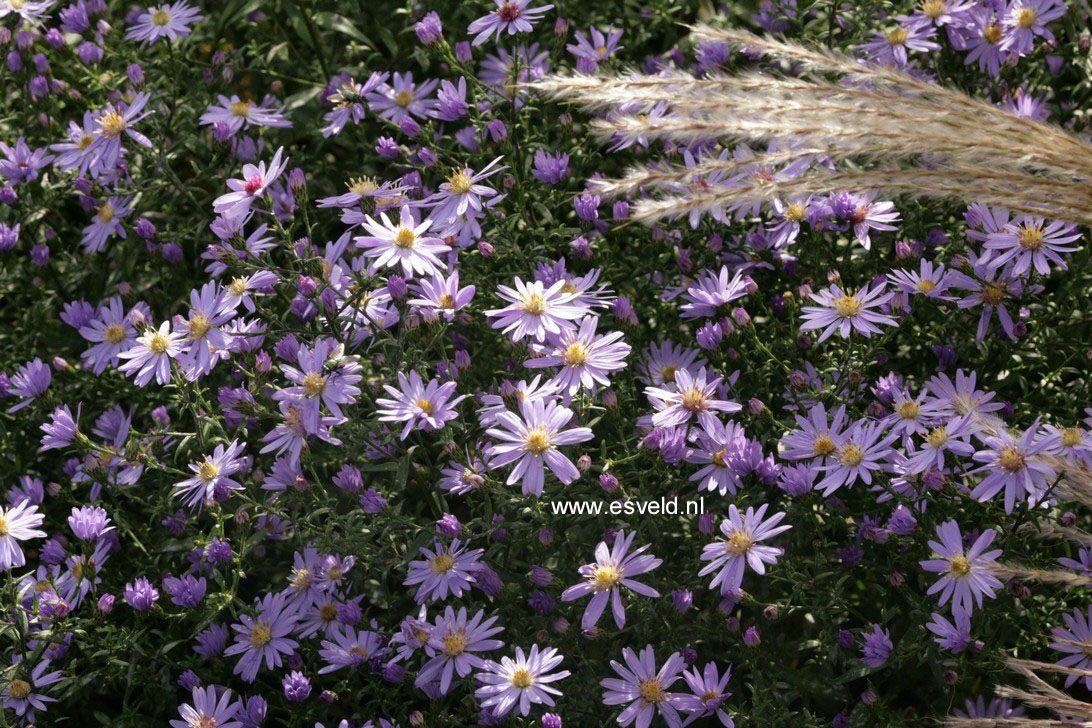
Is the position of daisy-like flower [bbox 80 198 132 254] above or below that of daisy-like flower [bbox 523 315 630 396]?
below

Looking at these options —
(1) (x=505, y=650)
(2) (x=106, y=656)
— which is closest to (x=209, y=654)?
(2) (x=106, y=656)

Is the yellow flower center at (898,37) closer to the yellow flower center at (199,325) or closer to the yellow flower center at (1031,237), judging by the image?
the yellow flower center at (1031,237)

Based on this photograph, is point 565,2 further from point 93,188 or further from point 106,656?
point 106,656

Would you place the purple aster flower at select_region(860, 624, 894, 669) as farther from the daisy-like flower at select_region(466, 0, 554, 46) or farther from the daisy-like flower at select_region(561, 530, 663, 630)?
the daisy-like flower at select_region(466, 0, 554, 46)

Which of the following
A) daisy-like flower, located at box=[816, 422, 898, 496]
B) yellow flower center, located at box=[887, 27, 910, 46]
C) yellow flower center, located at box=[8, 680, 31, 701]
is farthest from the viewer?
yellow flower center, located at box=[887, 27, 910, 46]

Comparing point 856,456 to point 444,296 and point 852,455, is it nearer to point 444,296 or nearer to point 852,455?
point 852,455

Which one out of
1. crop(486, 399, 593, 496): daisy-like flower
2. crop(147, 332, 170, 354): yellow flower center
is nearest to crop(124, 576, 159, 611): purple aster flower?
crop(147, 332, 170, 354): yellow flower center

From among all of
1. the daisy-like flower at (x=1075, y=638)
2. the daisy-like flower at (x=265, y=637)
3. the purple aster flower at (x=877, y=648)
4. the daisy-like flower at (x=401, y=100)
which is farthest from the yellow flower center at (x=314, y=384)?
the daisy-like flower at (x=1075, y=638)
